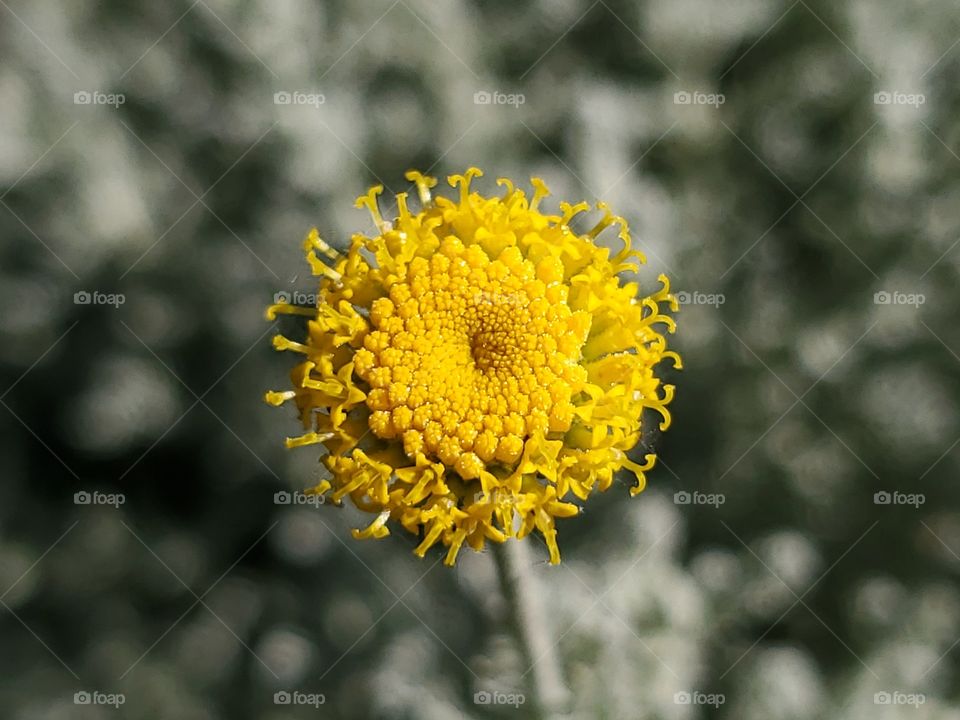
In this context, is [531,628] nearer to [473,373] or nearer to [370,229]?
[473,373]

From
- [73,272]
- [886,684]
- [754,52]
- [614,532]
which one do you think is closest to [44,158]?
[73,272]

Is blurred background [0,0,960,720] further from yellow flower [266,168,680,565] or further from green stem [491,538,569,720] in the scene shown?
yellow flower [266,168,680,565]

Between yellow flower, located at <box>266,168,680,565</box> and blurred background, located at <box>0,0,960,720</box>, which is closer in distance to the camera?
yellow flower, located at <box>266,168,680,565</box>

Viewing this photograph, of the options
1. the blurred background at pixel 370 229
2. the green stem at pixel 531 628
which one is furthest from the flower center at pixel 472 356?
the blurred background at pixel 370 229

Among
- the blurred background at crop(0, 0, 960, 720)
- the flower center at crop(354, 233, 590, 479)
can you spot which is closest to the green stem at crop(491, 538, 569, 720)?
the blurred background at crop(0, 0, 960, 720)

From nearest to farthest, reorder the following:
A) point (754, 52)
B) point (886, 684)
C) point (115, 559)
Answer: point (886, 684), point (115, 559), point (754, 52)

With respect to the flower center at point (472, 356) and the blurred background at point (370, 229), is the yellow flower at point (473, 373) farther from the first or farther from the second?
the blurred background at point (370, 229)

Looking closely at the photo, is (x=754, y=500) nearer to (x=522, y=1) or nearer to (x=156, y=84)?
(x=522, y=1)
